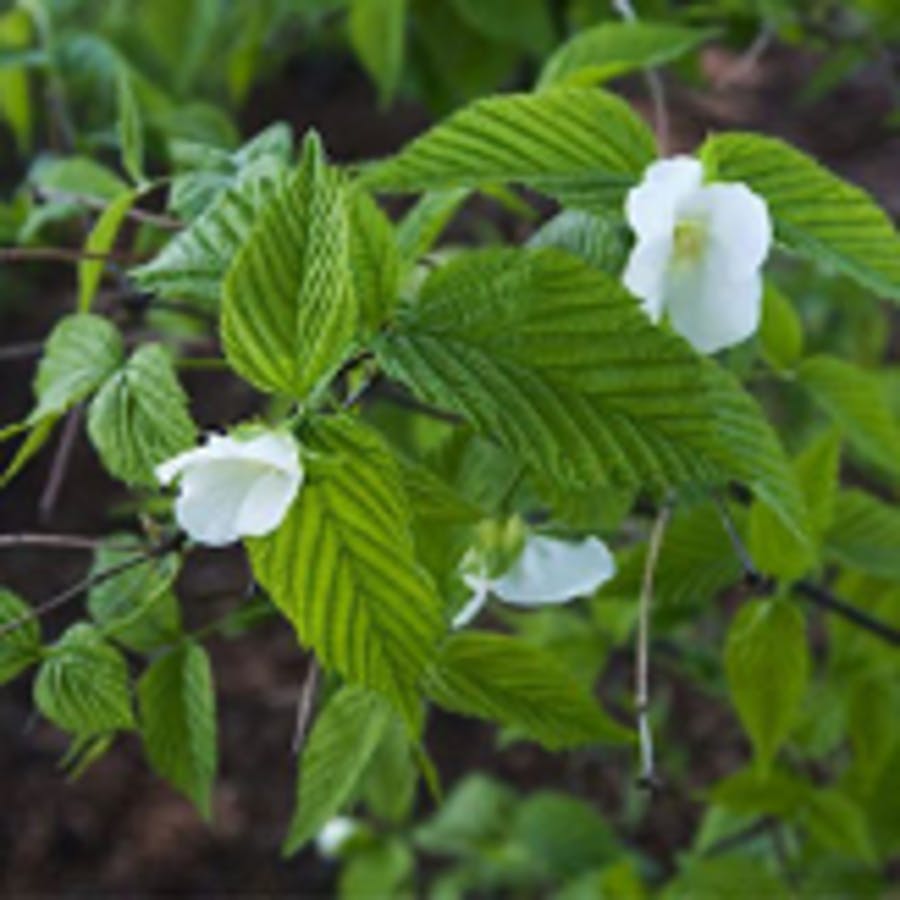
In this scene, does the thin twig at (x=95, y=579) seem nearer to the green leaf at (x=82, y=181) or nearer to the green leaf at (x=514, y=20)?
the green leaf at (x=82, y=181)

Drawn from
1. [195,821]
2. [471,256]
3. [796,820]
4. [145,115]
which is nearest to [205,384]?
[195,821]

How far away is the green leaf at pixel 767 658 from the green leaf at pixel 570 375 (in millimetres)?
258

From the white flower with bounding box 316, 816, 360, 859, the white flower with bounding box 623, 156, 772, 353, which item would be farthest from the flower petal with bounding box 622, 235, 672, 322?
the white flower with bounding box 316, 816, 360, 859

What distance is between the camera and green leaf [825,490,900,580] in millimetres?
816

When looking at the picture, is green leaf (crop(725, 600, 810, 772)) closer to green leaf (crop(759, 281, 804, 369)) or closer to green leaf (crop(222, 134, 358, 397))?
green leaf (crop(759, 281, 804, 369))

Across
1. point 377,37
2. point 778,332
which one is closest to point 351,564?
point 778,332

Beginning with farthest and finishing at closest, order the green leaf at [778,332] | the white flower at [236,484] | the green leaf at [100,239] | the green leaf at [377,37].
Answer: the green leaf at [377,37]
the green leaf at [778,332]
the green leaf at [100,239]
the white flower at [236,484]

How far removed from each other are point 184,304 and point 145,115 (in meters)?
0.48

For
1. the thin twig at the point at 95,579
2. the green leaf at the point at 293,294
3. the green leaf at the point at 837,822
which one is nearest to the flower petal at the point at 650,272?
the green leaf at the point at 293,294

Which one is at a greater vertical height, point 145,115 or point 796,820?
point 145,115

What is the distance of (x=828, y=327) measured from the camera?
2217 millimetres

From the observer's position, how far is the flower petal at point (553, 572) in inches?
23.2

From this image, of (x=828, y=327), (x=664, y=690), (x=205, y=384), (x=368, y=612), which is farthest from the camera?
(x=205, y=384)

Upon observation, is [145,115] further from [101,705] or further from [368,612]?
[368,612]
